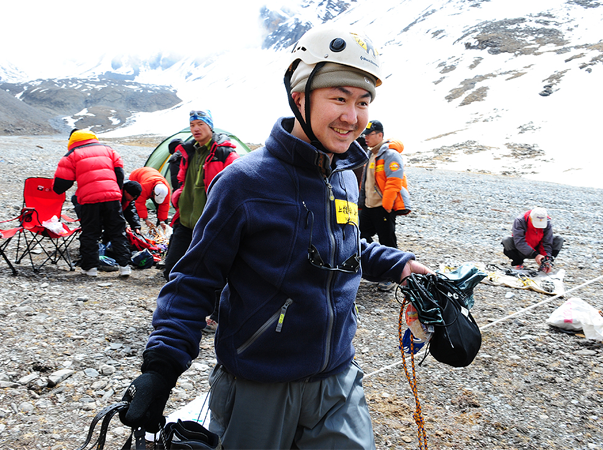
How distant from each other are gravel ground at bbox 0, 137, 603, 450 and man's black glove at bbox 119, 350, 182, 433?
79.7 inches

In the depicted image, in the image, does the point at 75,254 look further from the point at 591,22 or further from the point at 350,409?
the point at 591,22

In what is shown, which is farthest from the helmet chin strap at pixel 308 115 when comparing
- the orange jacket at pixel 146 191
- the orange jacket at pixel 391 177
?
the orange jacket at pixel 146 191

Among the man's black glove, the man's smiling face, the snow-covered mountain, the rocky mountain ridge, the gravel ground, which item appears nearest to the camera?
the man's black glove

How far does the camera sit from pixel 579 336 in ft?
17.3

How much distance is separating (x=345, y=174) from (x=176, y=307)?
101cm

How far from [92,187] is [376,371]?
479 cm

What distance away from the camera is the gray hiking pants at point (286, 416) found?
1.71 metres

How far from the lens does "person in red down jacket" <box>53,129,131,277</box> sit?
649 centimetres

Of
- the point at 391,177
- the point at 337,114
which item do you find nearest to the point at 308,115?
the point at 337,114

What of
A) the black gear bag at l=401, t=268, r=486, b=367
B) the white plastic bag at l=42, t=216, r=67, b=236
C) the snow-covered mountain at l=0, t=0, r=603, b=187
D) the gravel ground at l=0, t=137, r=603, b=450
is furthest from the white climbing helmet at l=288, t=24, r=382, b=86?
the snow-covered mountain at l=0, t=0, r=603, b=187

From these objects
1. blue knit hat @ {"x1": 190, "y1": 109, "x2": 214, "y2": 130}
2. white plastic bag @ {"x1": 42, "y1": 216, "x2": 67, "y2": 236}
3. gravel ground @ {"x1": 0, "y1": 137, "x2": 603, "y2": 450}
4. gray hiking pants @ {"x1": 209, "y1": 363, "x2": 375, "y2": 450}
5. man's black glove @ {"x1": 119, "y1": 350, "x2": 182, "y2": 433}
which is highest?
blue knit hat @ {"x1": 190, "y1": 109, "x2": 214, "y2": 130}

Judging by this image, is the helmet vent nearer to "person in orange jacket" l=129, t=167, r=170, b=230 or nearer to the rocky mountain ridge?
"person in orange jacket" l=129, t=167, r=170, b=230

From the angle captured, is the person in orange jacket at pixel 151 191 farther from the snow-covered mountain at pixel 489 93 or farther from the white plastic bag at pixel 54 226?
the snow-covered mountain at pixel 489 93

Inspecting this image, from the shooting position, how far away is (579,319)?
17.3 ft
